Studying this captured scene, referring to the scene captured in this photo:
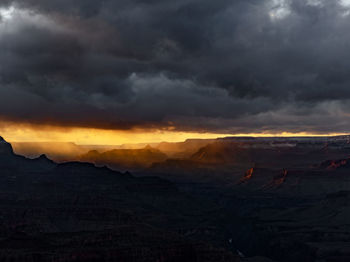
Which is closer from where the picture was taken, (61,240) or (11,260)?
(11,260)

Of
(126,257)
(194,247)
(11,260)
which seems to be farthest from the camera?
(194,247)

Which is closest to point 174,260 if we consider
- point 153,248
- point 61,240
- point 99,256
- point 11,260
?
point 153,248

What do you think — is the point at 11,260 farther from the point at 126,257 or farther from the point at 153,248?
the point at 153,248

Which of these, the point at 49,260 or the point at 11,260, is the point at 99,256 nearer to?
the point at 49,260

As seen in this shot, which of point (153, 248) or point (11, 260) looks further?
point (153, 248)

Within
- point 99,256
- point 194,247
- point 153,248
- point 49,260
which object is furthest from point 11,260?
point 194,247

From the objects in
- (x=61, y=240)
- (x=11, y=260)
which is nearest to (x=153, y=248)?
(x=61, y=240)

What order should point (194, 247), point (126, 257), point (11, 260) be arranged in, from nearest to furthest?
point (11, 260) → point (126, 257) → point (194, 247)

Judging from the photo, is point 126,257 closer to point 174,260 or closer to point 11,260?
point 174,260
